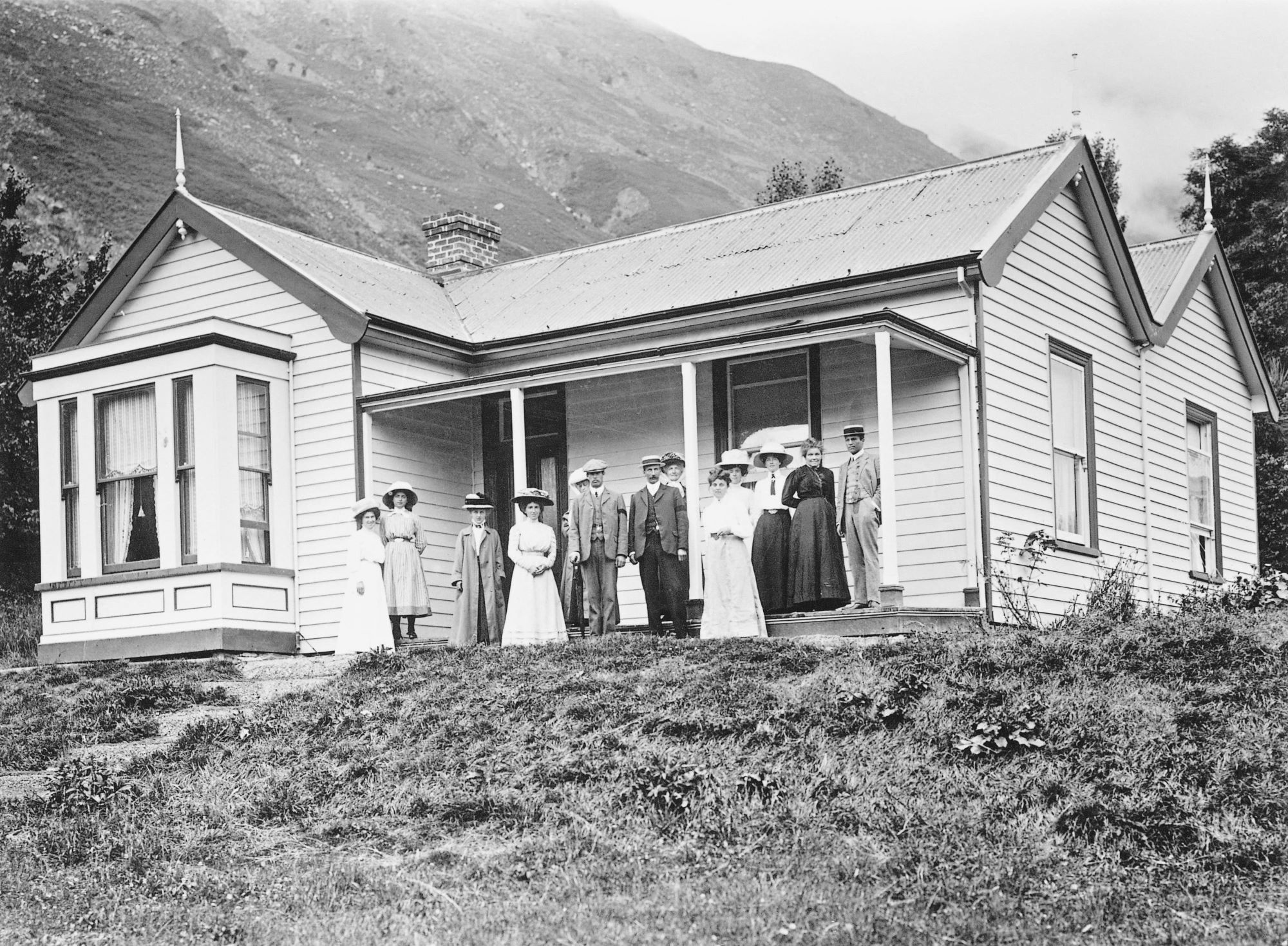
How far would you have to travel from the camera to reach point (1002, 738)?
922 cm

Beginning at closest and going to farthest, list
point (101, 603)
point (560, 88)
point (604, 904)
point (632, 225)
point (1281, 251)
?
point (604, 904)
point (101, 603)
point (1281, 251)
point (632, 225)
point (560, 88)

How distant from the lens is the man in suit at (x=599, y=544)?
15086 millimetres

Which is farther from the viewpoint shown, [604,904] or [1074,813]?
[1074,813]

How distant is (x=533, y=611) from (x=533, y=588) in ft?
0.69

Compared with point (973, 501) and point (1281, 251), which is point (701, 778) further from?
point (1281, 251)

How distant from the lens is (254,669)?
1523 centimetres

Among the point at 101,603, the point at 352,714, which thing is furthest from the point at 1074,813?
the point at 101,603

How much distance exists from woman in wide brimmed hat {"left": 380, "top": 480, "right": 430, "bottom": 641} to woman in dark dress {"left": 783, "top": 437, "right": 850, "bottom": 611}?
13.0 ft

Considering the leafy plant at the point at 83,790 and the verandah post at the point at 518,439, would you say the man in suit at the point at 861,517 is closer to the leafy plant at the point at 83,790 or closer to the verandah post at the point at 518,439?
the verandah post at the point at 518,439

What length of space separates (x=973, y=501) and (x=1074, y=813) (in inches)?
289

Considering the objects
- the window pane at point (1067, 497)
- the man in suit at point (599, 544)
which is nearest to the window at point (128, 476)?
the man in suit at point (599, 544)

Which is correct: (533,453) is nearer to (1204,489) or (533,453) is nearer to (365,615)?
(365,615)

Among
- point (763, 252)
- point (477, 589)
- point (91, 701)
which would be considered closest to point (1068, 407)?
point (763, 252)

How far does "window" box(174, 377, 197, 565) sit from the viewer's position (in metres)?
17.0
